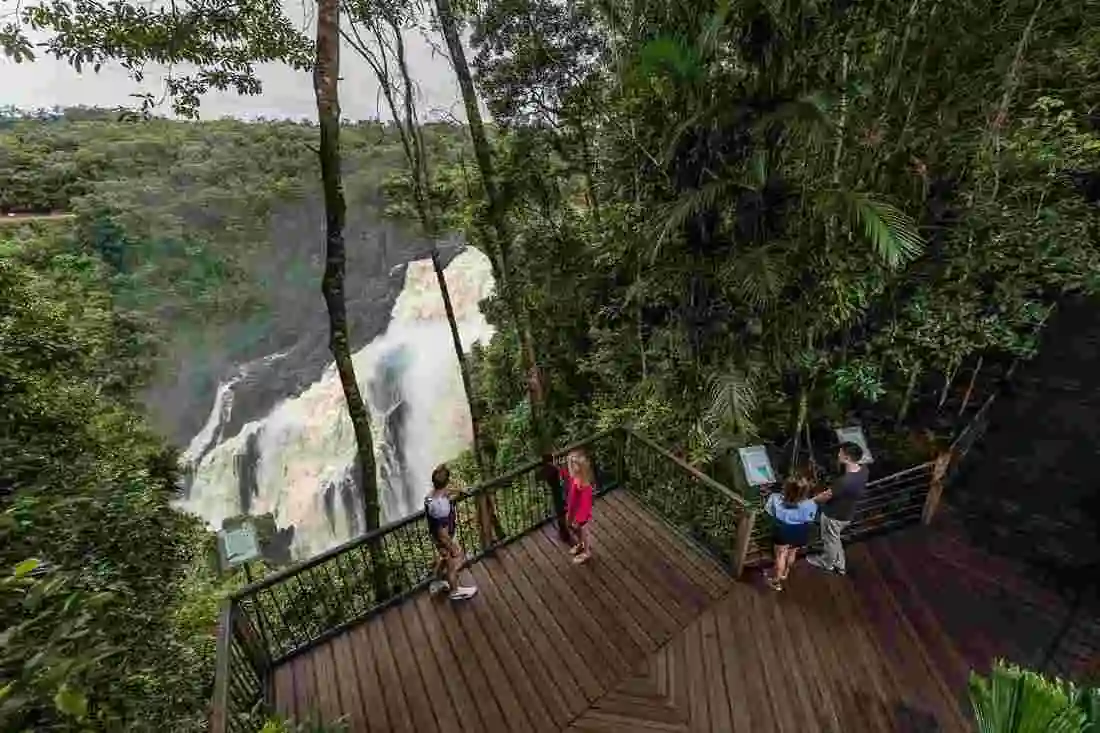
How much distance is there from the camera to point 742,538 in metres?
4.32

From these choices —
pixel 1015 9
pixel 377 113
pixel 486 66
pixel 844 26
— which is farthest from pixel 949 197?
pixel 377 113

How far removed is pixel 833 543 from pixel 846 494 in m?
0.57

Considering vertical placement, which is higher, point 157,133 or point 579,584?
point 157,133

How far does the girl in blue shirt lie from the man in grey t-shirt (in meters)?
0.20

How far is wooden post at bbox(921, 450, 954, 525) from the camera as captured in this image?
4945mm

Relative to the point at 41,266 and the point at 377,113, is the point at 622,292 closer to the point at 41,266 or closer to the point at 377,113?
the point at 377,113

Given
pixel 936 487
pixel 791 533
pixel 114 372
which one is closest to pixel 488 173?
pixel 791 533

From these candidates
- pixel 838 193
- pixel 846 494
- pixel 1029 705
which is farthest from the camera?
pixel 846 494

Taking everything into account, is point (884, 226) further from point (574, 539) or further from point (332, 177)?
point (332, 177)

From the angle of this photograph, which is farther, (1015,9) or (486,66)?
(486,66)

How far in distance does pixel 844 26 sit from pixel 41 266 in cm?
1540

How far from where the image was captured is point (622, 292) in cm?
770

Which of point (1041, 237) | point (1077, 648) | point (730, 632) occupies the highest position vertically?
point (1041, 237)

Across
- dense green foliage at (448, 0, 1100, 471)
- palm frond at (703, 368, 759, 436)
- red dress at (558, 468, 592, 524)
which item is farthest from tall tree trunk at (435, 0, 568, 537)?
palm frond at (703, 368, 759, 436)
